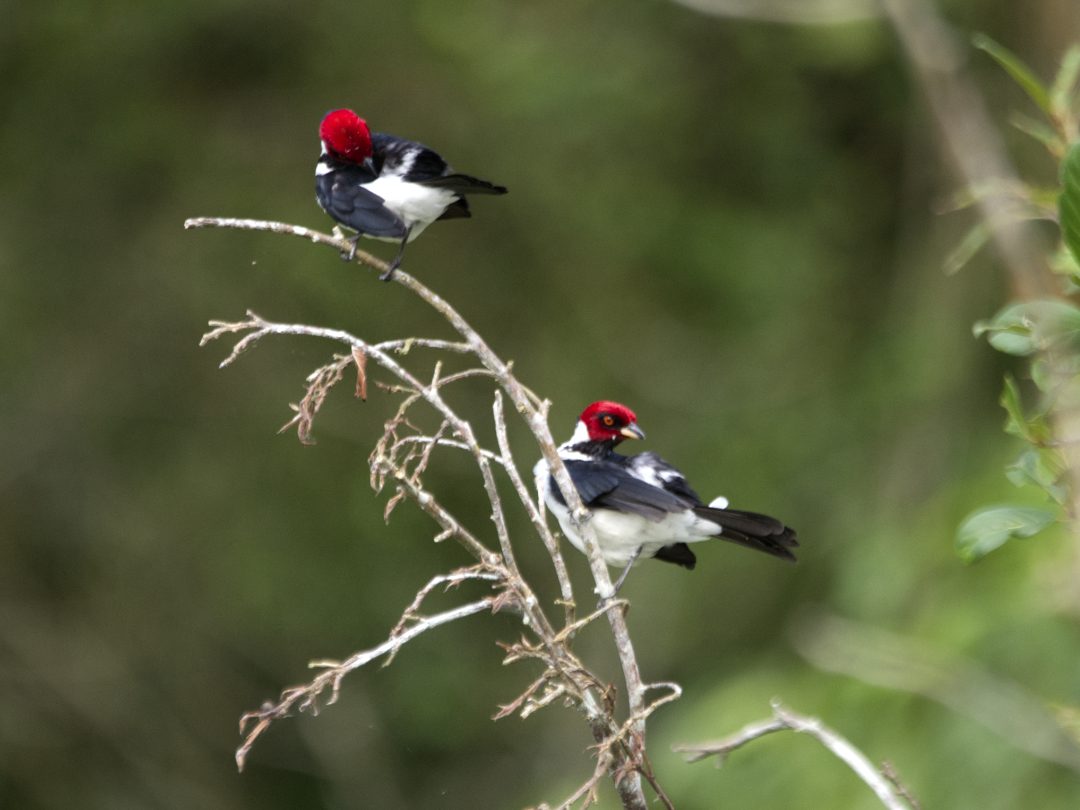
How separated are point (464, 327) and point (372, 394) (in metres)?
7.28

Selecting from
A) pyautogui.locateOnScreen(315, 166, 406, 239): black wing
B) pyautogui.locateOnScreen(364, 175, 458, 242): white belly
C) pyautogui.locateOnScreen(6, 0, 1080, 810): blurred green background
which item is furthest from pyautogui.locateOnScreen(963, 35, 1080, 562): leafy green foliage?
pyautogui.locateOnScreen(6, 0, 1080, 810): blurred green background

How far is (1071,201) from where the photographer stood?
75.2 inches

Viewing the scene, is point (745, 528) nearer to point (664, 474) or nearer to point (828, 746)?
point (664, 474)

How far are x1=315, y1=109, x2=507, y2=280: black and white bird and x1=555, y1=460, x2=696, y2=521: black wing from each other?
723 mm

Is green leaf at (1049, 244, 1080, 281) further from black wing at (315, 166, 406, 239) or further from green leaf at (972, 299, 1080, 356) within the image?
black wing at (315, 166, 406, 239)

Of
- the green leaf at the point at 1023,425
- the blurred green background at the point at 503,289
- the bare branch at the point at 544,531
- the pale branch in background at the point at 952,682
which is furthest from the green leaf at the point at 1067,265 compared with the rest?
the blurred green background at the point at 503,289

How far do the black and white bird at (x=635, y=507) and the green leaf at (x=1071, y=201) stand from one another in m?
1.20

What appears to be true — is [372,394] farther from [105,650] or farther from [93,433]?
[105,650]

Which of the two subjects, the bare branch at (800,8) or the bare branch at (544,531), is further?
the bare branch at (800,8)

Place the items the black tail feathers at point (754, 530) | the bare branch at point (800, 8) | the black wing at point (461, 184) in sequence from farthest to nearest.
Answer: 1. the bare branch at point (800, 8)
2. the black wing at point (461, 184)
3. the black tail feathers at point (754, 530)

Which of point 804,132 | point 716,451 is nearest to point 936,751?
point 716,451

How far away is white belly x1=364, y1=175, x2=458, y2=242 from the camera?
342 cm

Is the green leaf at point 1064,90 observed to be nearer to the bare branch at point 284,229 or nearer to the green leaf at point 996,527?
the green leaf at point 996,527

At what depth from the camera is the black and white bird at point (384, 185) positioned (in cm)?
322
